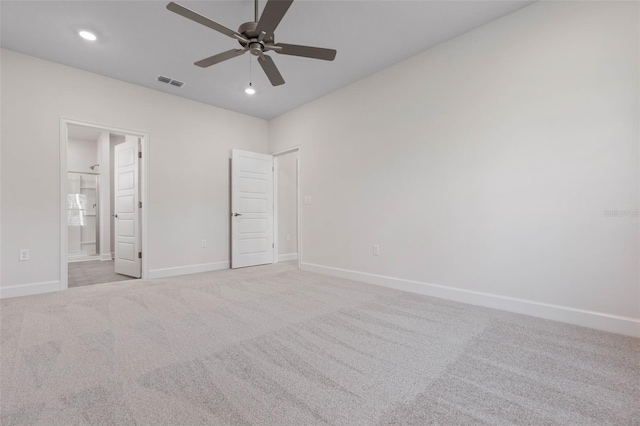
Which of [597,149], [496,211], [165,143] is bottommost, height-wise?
[496,211]

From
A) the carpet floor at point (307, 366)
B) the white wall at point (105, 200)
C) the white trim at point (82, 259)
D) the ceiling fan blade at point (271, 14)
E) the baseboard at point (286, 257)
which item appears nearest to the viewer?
the carpet floor at point (307, 366)

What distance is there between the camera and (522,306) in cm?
261

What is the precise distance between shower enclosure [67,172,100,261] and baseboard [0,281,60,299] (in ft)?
12.5

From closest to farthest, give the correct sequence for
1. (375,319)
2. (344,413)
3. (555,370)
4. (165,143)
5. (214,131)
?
1. (344,413)
2. (555,370)
3. (375,319)
4. (165,143)
5. (214,131)

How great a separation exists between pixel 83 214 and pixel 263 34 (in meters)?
7.52

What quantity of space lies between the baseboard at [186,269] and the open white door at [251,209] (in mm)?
235

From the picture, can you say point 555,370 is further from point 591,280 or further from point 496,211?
point 496,211

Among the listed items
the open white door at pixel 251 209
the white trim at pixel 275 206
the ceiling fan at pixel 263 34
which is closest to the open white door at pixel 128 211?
the open white door at pixel 251 209

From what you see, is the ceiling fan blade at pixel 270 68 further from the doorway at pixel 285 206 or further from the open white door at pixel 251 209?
the doorway at pixel 285 206

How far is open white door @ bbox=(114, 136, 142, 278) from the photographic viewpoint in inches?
170

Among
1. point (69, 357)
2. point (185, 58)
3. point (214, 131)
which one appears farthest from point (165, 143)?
point (69, 357)

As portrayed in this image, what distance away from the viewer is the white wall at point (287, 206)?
230 inches

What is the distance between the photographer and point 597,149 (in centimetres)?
226

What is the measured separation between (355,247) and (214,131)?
3197 mm
